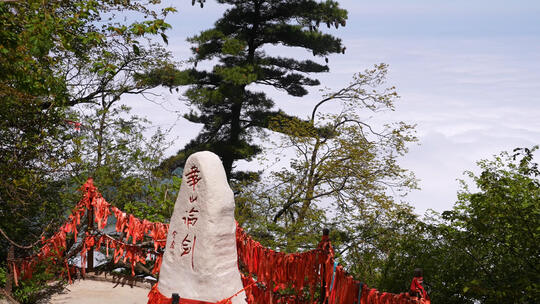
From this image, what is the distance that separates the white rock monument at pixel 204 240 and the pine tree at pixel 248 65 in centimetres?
1229

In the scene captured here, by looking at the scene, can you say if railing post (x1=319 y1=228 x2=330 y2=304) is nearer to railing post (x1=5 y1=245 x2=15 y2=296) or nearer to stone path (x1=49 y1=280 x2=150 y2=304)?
stone path (x1=49 y1=280 x2=150 y2=304)

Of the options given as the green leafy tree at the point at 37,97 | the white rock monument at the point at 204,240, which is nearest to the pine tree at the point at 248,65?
the green leafy tree at the point at 37,97

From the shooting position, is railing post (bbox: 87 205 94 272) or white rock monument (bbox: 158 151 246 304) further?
railing post (bbox: 87 205 94 272)

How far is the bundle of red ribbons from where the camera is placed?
22.7 ft

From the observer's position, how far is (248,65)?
18797mm

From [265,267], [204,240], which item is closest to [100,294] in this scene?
[265,267]

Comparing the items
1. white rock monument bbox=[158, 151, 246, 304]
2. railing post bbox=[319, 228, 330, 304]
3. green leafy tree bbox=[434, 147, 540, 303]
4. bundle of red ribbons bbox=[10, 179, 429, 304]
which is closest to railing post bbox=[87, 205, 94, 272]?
bundle of red ribbons bbox=[10, 179, 429, 304]

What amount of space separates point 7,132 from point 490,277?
9918 mm

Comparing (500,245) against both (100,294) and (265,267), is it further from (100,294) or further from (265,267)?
(100,294)

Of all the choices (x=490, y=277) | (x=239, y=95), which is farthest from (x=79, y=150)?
(x=490, y=277)

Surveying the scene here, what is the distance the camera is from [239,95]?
1912 centimetres

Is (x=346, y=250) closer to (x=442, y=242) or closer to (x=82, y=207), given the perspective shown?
(x=442, y=242)

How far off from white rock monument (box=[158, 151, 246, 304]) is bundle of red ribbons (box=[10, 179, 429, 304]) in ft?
0.61

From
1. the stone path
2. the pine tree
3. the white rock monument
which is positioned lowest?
the stone path
